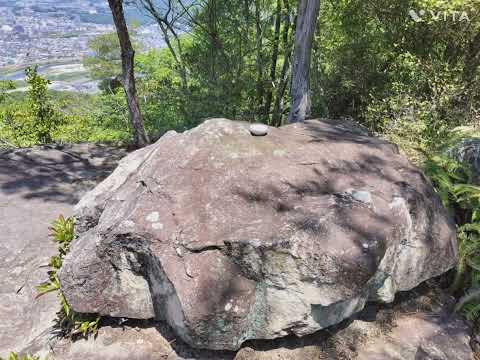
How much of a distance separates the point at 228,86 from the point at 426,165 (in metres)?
5.73

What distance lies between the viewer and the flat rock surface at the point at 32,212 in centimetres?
428

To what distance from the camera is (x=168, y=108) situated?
12469 millimetres

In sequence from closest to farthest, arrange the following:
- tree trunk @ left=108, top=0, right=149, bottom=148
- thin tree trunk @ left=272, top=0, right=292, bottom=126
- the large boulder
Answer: the large boulder, tree trunk @ left=108, top=0, right=149, bottom=148, thin tree trunk @ left=272, top=0, right=292, bottom=126

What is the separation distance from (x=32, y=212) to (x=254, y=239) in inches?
181

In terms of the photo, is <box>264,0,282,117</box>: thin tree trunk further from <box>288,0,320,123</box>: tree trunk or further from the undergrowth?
the undergrowth

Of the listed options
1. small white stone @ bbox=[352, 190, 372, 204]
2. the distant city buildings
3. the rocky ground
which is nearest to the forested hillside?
small white stone @ bbox=[352, 190, 372, 204]

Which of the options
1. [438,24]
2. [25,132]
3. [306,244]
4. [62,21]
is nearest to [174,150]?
[306,244]

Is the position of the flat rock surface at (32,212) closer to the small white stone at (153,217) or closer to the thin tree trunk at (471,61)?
the small white stone at (153,217)

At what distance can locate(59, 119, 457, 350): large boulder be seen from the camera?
3.20 meters

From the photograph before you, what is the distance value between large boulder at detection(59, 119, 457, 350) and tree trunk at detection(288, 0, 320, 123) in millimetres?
2962

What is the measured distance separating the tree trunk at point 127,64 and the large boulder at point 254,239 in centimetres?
388

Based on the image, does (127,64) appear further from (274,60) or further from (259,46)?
(274,60)

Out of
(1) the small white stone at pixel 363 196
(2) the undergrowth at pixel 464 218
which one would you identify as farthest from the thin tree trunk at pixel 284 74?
(1) the small white stone at pixel 363 196

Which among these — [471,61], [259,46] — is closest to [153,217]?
[259,46]
